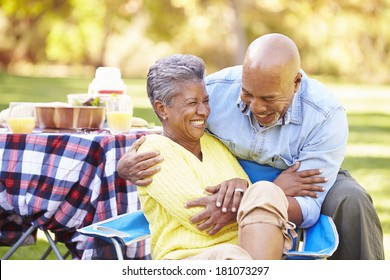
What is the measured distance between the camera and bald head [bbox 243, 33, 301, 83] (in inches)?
131

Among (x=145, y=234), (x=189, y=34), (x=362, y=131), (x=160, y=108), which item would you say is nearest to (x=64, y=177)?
(x=145, y=234)

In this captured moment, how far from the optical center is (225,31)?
39.4m

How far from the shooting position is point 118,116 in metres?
4.53

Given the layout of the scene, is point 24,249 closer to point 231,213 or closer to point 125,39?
point 231,213

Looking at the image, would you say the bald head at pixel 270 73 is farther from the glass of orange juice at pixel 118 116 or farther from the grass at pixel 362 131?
the grass at pixel 362 131

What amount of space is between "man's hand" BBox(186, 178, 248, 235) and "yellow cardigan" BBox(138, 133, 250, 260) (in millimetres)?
30

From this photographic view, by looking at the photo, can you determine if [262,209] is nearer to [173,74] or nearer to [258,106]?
[258,106]

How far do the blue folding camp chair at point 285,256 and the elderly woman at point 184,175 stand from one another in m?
0.14

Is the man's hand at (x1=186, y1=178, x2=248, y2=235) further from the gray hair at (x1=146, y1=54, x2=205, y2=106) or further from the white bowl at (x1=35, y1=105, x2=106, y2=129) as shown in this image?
the white bowl at (x1=35, y1=105, x2=106, y2=129)

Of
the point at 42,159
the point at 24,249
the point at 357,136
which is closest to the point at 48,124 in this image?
the point at 42,159

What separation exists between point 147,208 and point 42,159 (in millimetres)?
1080

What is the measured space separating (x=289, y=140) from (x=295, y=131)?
0.16 feet

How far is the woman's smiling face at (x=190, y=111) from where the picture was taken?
348cm

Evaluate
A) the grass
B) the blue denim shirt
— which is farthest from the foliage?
the blue denim shirt
